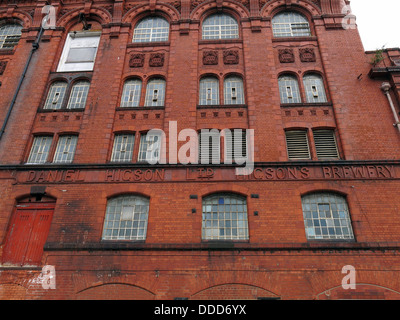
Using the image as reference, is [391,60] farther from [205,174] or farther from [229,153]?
[205,174]

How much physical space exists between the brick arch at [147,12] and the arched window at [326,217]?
13.3m

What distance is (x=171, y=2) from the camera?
1833cm

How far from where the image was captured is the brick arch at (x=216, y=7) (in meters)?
17.7

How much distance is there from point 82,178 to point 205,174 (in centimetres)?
544

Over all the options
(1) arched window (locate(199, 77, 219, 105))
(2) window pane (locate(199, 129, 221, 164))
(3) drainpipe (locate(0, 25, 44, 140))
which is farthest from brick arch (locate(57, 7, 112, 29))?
(2) window pane (locate(199, 129, 221, 164))

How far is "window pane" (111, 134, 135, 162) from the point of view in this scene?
1386 cm

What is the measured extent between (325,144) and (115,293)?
10939 mm

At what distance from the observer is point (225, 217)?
480 inches

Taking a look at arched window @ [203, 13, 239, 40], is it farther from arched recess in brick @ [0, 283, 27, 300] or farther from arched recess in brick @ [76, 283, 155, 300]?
arched recess in brick @ [0, 283, 27, 300]

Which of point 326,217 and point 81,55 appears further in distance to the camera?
point 81,55

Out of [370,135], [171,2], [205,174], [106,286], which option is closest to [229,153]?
[205,174]

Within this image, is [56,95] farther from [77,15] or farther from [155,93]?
[77,15]

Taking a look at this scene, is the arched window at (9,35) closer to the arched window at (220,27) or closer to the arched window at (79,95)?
the arched window at (79,95)

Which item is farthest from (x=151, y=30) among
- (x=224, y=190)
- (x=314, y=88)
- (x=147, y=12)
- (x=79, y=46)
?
(x=224, y=190)
